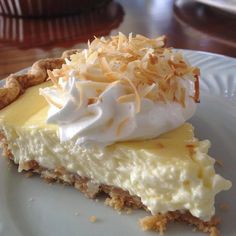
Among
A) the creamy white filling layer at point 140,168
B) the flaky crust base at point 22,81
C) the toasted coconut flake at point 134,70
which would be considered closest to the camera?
the creamy white filling layer at point 140,168

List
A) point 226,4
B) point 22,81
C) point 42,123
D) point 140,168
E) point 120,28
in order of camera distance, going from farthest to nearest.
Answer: point 120,28 < point 226,4 < point 22,81 < point 42,123 < point 140,168

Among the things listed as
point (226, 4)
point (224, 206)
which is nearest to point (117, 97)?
point (224, 206)

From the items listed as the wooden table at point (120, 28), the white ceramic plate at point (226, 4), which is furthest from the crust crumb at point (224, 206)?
the white ceramic plate at point (226, 4)

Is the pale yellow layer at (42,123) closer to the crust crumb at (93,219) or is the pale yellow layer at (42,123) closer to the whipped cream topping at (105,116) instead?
the whipped cream topping at (105,116)

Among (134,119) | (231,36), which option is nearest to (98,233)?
Answer: (134,119)

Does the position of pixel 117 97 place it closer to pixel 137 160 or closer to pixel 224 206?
pixel 137 160

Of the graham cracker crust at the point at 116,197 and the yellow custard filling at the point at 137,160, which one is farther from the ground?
the yellow custard filling at the point at 137,160

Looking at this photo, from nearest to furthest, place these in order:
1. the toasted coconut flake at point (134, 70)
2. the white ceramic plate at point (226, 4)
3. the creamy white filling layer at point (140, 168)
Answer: the creamy white filling layer at point (140, 168)
the toasted coconut flake at point (134, 70)
the white ceramic plate at point (226, 4)

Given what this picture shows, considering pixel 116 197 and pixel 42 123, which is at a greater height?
pixel 42 123

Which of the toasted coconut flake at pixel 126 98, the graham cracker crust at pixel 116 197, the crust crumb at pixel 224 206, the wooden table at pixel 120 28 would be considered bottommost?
the wooden table at pixel 120 28
